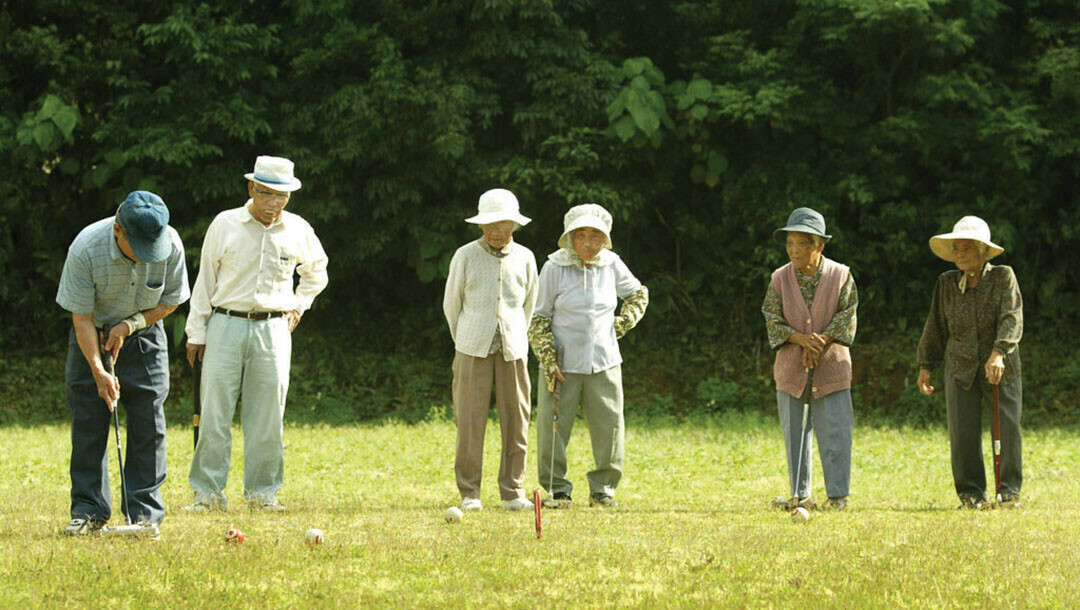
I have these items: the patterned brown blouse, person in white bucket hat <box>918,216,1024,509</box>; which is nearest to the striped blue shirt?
person in white bucket hat <box>918,216,1024,509</box>

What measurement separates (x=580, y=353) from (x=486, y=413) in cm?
77

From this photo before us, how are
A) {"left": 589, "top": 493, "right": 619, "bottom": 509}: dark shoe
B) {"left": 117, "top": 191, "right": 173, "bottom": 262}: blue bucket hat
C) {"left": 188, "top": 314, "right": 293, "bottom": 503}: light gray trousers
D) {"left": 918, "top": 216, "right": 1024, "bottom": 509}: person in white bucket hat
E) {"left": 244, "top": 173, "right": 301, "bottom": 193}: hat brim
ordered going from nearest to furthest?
{"left": 117, "top": 191, "right": 173, "bottom": 262}: blue bucket hat → {"left": 244, "top": 173, "right": 301, "bottom": 193}: hat brim → {"left": 188, "top": 314, "right": 293, "bottom": 503}: light gray trousers → {"left": 918, "top": 216, "right": 1024, "bottom": 509}: person in white bucket hat → {"left": 589, "top": 493, "right": 619, "bottom": 509}: dark shoe

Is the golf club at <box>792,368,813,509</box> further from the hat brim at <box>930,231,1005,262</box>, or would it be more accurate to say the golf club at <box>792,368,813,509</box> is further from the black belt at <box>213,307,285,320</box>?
the black belt at <box>213,307,285,320</box>

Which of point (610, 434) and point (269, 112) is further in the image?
point (269, 112)

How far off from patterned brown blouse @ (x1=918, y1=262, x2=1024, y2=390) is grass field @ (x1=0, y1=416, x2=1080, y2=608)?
0.96m

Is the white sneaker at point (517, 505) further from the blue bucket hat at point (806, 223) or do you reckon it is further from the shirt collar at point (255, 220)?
the blue bucket hat at point (806, 223)

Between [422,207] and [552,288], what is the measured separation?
8220 millimetres

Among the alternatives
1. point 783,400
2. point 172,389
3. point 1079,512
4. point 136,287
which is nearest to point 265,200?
point 136,287

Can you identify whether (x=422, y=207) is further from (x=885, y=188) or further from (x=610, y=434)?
(x=610, y=434)

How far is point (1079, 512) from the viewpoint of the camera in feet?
27.3

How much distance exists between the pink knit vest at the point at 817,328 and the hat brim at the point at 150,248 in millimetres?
3964

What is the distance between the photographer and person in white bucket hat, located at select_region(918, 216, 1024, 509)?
28.7 ft

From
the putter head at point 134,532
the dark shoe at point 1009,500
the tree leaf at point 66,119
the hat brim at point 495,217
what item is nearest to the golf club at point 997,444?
the dark shoe at point 1009,500

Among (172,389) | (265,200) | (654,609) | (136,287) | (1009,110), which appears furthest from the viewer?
(172,389)
